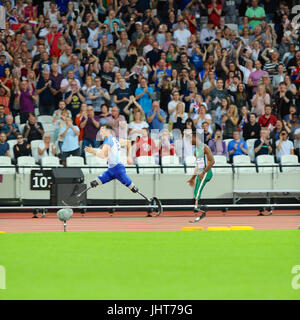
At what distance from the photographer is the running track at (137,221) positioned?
57.3 ft

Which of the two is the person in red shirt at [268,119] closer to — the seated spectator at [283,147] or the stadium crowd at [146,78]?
the stadium crowd at [146,78]

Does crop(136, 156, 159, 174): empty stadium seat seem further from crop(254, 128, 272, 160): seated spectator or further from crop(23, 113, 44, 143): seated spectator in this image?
crop(254, 128, 272, 160): seated spectator

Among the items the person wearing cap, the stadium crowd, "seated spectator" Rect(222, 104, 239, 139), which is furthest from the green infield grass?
the person wearing cap

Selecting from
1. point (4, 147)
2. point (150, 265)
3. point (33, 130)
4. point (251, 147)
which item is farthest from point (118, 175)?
point (150, 265)

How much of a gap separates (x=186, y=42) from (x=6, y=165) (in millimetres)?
8807

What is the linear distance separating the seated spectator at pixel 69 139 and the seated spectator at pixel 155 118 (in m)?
2.58

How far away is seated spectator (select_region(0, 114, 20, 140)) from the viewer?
22359 mm

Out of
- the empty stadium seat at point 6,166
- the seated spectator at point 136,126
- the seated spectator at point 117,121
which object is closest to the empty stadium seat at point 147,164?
the seated spectator at point 136,126

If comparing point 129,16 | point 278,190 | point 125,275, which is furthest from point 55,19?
point 125,275

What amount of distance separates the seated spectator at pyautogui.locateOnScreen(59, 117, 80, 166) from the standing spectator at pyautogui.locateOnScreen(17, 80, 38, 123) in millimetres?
1714

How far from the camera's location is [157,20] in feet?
87.3

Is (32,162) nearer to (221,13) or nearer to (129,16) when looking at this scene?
(129,16)

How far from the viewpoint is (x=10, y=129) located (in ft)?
73.8

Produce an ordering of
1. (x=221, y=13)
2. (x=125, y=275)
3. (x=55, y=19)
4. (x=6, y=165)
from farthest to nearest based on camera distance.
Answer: (x=221, y=13)
(x=55, y=19)
(x=6, y=165)
(x=125, y=275)
